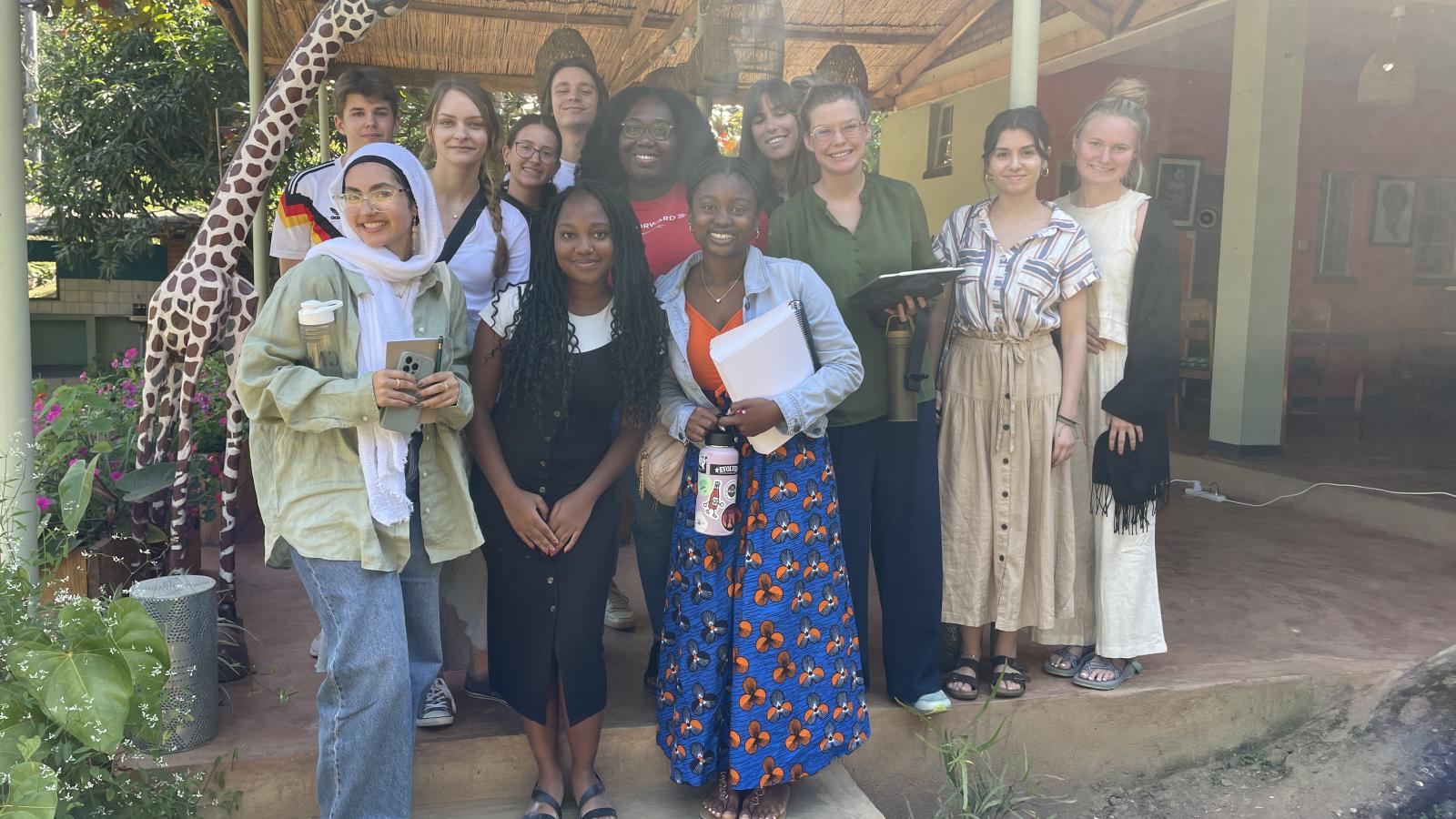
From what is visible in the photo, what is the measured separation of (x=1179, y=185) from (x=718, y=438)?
919 cm

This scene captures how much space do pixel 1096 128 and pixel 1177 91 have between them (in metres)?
7.80

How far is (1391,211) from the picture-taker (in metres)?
11.1

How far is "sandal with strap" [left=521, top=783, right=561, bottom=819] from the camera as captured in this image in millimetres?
2715

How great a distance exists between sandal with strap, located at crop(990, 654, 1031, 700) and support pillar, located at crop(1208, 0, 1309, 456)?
4.88m

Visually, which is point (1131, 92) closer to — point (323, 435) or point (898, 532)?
point (898, 532)

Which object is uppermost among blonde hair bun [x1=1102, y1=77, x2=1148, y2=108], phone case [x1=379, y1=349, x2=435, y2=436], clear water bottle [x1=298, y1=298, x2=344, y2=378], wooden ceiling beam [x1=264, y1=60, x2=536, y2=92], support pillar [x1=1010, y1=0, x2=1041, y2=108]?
wooden ceiling beam [x1=264, y1=60, x2=536, y2=92]

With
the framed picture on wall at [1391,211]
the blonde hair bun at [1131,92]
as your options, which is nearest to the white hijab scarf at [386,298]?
the blonde hair bun at [1131,92]

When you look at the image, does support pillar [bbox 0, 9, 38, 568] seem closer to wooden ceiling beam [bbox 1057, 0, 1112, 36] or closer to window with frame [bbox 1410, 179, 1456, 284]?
wooden ceiling beam [bbox 1057, 0, 1112, 36]

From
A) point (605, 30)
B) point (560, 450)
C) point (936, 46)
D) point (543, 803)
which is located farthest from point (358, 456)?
point (936, 46)

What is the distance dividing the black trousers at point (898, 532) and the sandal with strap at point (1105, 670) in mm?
562

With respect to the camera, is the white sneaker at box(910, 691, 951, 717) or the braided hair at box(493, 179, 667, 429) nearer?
the braided hair at box(493, 179, 667, 429)

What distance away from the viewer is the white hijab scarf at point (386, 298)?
8.11 feet

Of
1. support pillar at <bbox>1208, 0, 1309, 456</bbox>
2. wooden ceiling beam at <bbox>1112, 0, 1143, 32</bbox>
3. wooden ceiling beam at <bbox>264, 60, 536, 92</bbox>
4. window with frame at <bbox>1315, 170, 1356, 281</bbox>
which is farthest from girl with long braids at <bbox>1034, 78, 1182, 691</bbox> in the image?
window with frame at <bbox>1315, 170, 1356, 281</bbox>

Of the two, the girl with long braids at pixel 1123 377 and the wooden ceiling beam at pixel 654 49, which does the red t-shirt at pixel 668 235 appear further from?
the wooden ceiling beam at pixel 654 49
